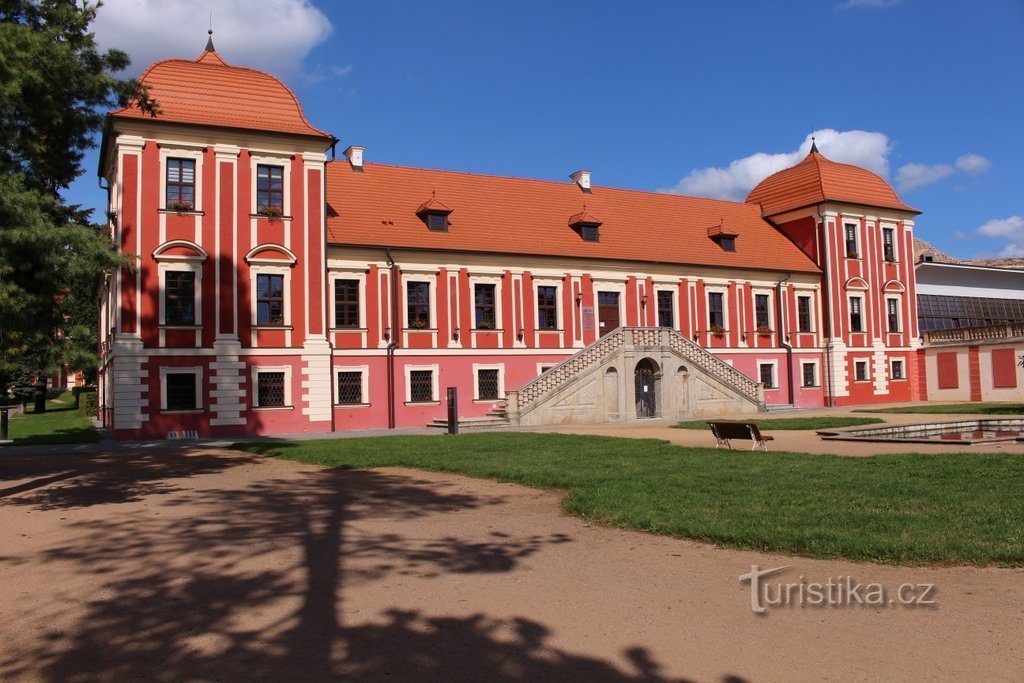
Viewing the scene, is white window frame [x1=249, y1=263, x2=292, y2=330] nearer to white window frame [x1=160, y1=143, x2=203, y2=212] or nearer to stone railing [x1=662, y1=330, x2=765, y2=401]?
Answer: white window frame [x1=160, y1=143, x2=203, y2=212]

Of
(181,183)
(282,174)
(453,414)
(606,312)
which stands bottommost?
(453,414)

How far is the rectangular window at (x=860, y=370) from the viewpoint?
41188 mm

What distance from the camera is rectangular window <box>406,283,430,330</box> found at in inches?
1257

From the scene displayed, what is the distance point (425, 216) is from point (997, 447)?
75.4 feet

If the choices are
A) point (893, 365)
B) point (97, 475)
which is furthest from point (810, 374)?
point (97, 475)

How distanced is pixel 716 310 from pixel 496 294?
11190mm

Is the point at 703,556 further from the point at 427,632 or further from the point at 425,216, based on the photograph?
the point at 425,216

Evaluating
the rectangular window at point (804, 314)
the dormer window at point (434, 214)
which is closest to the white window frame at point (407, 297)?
the dormer window at point (434, 214)

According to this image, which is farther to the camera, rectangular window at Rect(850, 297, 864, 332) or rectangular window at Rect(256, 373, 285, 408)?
rectangular window at Rect(850, 297, 864, 332)

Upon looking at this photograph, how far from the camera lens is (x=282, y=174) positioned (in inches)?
1125

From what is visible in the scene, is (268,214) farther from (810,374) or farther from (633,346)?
(810,374)

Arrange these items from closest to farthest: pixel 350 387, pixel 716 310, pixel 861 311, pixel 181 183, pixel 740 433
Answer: pixel 740 433
pixel 181 183
pixel 350 387
pixel 716 310
pixel 861 311
